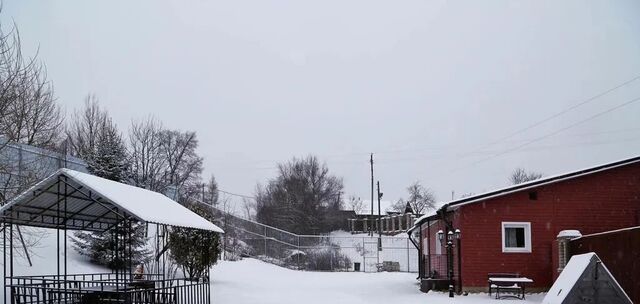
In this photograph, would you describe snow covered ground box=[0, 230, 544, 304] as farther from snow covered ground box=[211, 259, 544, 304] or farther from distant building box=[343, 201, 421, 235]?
distant building box=[343, 201, 421, 235]

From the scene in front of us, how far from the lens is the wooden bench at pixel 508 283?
64.5ft

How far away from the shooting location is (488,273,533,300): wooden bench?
19672 mm

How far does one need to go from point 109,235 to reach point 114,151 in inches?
139

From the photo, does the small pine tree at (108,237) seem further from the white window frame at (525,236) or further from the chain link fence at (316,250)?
the chain link fence at (316,250)

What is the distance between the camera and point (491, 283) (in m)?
20.2

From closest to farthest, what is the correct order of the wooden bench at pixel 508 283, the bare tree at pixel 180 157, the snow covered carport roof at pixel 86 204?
1. the snow covered carport roof at pixel 86 204
2. the wooden bench at pixel 508 283
3. the bare tree at pixel 180 157

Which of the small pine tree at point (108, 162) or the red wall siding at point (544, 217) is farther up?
the small pine tree at point (108, 162)

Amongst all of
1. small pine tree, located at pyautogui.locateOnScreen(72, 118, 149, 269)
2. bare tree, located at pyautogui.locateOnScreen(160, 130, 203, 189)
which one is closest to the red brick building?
small pine tree, located at pyautogui.locateOnScreen(72, 118, 149, 269)

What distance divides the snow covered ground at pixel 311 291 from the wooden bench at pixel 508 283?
37 centimetres

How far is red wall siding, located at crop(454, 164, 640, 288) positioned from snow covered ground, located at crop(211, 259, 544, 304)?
1184 mm


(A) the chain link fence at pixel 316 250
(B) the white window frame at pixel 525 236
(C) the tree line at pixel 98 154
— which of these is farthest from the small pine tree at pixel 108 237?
(A) the chain link fence at pixel 316 250

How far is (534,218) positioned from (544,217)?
37 centimetres

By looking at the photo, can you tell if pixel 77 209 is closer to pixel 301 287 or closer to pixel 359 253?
pixel 301 287

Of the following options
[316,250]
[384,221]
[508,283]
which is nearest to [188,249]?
[508,283]
